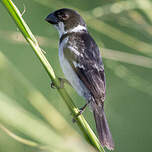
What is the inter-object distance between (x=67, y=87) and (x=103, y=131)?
47cm

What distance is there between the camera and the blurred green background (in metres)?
1.37

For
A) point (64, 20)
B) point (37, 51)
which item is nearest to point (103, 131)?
point (37, 51)

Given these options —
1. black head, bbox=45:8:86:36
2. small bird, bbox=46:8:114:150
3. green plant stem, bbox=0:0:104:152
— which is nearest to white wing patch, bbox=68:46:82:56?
small bird, bbox=46:8:114:150

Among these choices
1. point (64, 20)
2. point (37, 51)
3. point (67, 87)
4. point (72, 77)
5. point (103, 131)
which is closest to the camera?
point (37, 51)

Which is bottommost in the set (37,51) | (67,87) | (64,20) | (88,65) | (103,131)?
(103,131)

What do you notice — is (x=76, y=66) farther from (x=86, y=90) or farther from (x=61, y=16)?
(x=61, y=16)

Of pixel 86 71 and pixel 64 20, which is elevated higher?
pixel 64 20

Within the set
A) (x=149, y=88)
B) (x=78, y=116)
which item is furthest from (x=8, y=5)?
(x=149, y=88)

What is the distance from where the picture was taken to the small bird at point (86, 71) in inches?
96.6

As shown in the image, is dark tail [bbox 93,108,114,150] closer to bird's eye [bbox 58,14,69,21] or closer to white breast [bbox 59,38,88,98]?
white breast [bbox 59,38,88,98]

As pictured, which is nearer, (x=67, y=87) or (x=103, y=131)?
(x=67, y=87)

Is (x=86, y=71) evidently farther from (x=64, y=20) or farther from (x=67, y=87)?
(x=64, y=20)

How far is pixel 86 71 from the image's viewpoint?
8.47ft

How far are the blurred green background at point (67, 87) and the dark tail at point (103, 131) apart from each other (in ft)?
0.35
